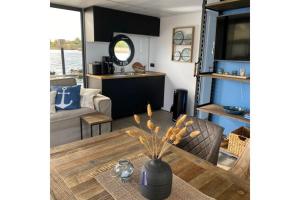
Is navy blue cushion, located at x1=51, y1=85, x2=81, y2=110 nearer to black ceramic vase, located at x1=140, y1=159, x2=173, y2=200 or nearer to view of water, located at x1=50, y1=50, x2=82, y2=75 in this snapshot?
view of water, located at x1=50, y1=50, x2=82, y2=75

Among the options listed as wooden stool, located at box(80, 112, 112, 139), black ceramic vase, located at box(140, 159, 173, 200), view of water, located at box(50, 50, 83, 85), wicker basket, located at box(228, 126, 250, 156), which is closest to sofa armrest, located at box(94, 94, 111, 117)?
wooden stool, located at box(80, 112, 112, 139)

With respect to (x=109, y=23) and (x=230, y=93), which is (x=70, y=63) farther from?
(x=230, y=93)

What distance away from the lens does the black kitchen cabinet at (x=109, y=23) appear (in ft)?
12.4

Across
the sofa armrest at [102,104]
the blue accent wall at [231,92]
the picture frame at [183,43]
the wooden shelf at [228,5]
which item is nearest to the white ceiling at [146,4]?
the picture frame at [183,43]

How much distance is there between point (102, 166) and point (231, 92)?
246 cm

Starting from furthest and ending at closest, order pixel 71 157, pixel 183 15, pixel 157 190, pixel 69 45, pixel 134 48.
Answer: pixel 134 48 < pixel 183 15 < pixel 69 45 < pixel 71 157 < pixel 157 190

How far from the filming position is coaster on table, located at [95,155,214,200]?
39.7 inches

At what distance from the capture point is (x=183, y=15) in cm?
429

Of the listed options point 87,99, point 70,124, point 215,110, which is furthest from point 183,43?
point 70,124

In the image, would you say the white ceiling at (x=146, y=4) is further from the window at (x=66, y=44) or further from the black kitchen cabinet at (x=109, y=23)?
the window at (x=66, y=44)

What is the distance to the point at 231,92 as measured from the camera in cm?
311
